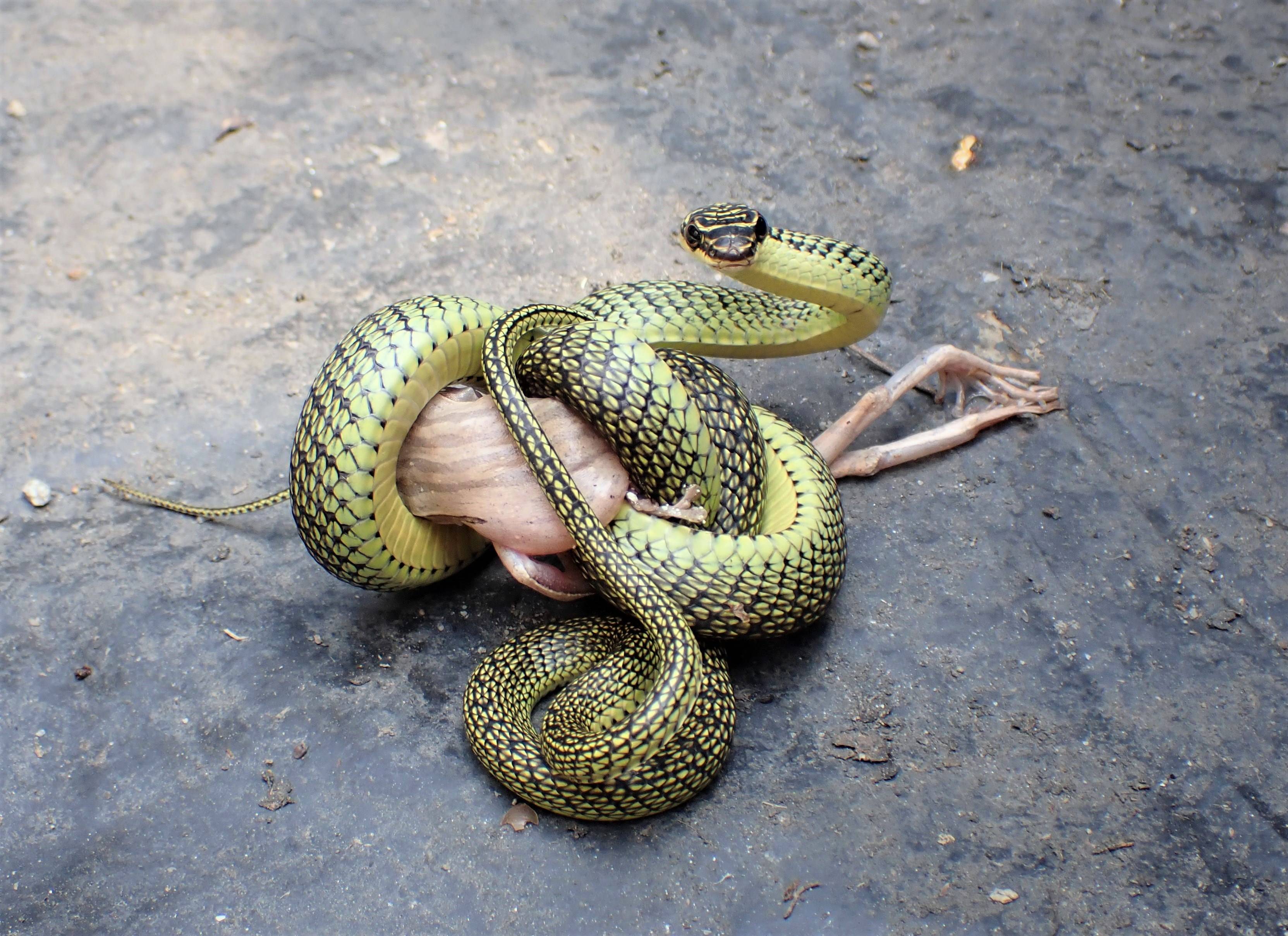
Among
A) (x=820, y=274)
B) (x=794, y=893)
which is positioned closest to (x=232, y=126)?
(x=820, y=274)

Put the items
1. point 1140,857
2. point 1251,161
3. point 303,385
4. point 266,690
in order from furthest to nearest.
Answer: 1. point 1251,161
2. point 303,385
3. point 266,690
4. point 1140,857

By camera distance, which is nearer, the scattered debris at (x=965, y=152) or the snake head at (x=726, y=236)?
the snake head at (x=726, y=236)

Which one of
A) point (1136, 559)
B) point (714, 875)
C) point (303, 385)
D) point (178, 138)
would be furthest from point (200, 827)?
point (178, 138)

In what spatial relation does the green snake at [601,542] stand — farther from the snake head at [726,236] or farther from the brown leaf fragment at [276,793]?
the brown leaf fragment at [276,793]

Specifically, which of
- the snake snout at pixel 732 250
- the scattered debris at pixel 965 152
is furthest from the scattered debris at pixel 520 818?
the scattered debris at pixel 965 152

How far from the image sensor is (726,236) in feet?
11.7

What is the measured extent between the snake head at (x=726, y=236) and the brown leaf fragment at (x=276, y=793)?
88.7 inches

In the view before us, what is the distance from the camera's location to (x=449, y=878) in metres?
3.04

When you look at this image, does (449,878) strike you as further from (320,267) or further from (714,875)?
(320,267)

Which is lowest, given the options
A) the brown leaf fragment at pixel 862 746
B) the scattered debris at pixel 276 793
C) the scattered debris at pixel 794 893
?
the scattered debris at pixel 276 793

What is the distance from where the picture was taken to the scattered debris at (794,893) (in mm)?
2955

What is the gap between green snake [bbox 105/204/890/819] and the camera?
3.04m

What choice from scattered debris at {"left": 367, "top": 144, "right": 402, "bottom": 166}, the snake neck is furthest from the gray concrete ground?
the snake neck

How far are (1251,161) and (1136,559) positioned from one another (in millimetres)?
2699
